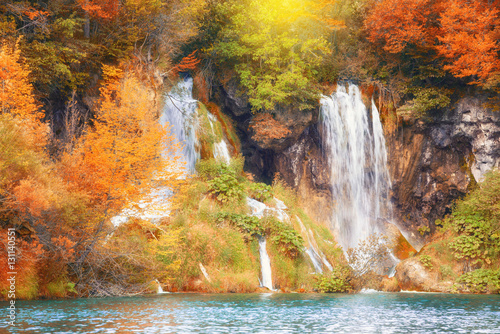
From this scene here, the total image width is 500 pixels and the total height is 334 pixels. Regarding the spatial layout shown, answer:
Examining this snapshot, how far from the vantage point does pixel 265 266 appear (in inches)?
676

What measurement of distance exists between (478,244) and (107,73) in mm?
17101

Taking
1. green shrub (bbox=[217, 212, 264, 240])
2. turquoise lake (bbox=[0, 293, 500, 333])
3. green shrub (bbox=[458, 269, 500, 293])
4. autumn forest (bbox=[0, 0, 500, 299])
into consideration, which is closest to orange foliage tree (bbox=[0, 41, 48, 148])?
autumn forest (bbox=[0, 0, 500, 299])

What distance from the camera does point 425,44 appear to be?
74.5ft

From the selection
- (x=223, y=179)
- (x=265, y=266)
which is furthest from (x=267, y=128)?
(x=265, y=266)

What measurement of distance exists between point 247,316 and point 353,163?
52.3 feet

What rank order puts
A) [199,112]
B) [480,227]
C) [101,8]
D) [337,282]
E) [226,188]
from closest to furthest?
[337,282] < [101,8] < [226,188] < [480,227] < [199,112]

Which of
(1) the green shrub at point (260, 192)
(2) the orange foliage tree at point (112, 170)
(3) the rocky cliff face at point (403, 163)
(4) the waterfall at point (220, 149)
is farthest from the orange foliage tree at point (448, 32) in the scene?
(2) the orange foliage tree at point (112, 170)

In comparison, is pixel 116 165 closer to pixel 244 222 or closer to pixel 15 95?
pixel 15 95

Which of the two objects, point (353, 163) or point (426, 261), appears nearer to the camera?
point (426, 261)

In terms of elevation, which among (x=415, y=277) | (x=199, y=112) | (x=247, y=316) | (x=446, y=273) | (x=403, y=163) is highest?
(x=199, y=112)

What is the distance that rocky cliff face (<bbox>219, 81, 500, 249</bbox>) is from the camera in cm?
2350

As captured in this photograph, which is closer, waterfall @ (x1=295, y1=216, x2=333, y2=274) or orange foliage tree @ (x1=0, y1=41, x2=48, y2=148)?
orange foliage tree @ (x1=0, y1=41, x2=48, y2=148)

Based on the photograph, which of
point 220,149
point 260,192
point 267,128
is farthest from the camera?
point 267,128

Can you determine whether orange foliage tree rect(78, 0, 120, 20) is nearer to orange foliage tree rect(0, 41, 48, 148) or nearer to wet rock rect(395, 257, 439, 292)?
orange foliage tree rect(0, 41, 48, 148)
